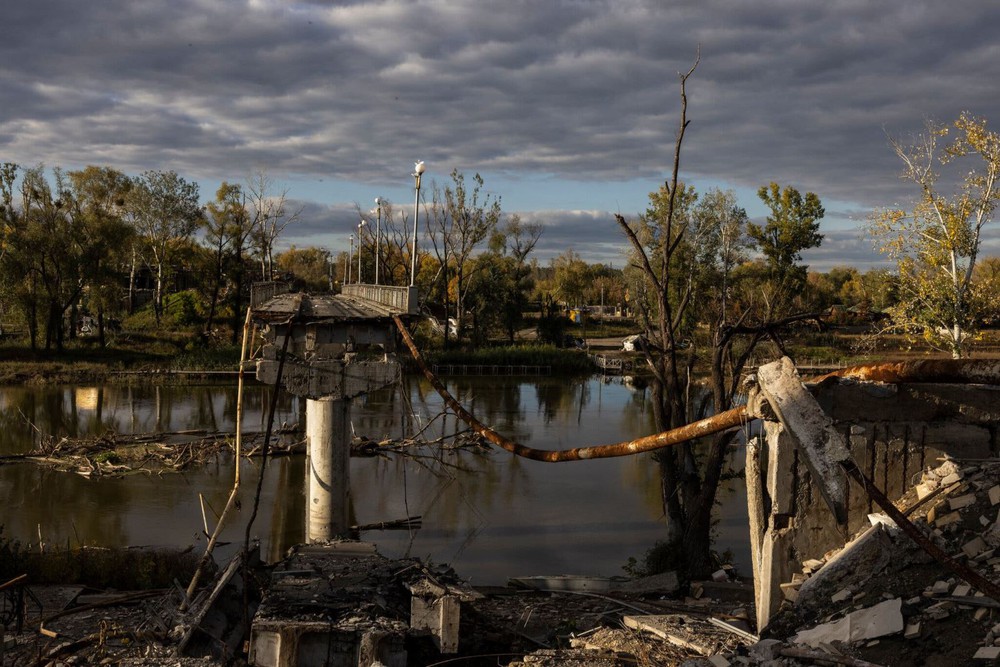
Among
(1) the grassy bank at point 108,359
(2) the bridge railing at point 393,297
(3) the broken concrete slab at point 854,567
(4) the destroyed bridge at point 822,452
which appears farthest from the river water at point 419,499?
(1) the grassy bank at point 108,359

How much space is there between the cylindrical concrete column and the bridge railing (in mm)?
2496

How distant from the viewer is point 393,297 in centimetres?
1998

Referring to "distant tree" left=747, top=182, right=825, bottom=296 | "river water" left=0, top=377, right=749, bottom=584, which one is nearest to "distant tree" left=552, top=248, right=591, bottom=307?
"distant tree" left=747, top=182, right=825, bottom=296

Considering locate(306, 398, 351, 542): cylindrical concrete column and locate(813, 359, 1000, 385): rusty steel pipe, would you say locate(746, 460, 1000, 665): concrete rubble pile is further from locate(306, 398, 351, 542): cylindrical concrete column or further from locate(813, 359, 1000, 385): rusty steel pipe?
locate(306, 398, 351, 542): cylindrical concrete column

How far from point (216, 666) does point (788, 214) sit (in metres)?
62.9

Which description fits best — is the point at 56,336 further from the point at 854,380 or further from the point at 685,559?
the point at 854,380

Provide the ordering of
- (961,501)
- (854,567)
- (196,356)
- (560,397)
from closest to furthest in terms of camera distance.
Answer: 1. (854,567)
2. (961,501)
3. (560,397)
4. (196,356)

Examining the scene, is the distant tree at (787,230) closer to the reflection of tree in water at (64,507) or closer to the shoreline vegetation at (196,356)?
the shoreline vegetation at (196,356)

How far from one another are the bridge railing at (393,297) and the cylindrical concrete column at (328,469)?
8.19 feet

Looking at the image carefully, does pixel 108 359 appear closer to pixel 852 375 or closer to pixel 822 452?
pixel 852 375

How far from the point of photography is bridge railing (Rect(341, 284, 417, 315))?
1791 cm

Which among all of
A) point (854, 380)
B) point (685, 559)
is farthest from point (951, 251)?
point (854, 380)

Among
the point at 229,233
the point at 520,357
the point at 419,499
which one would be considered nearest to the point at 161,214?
the point at 229,233

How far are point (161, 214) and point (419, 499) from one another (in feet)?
167
